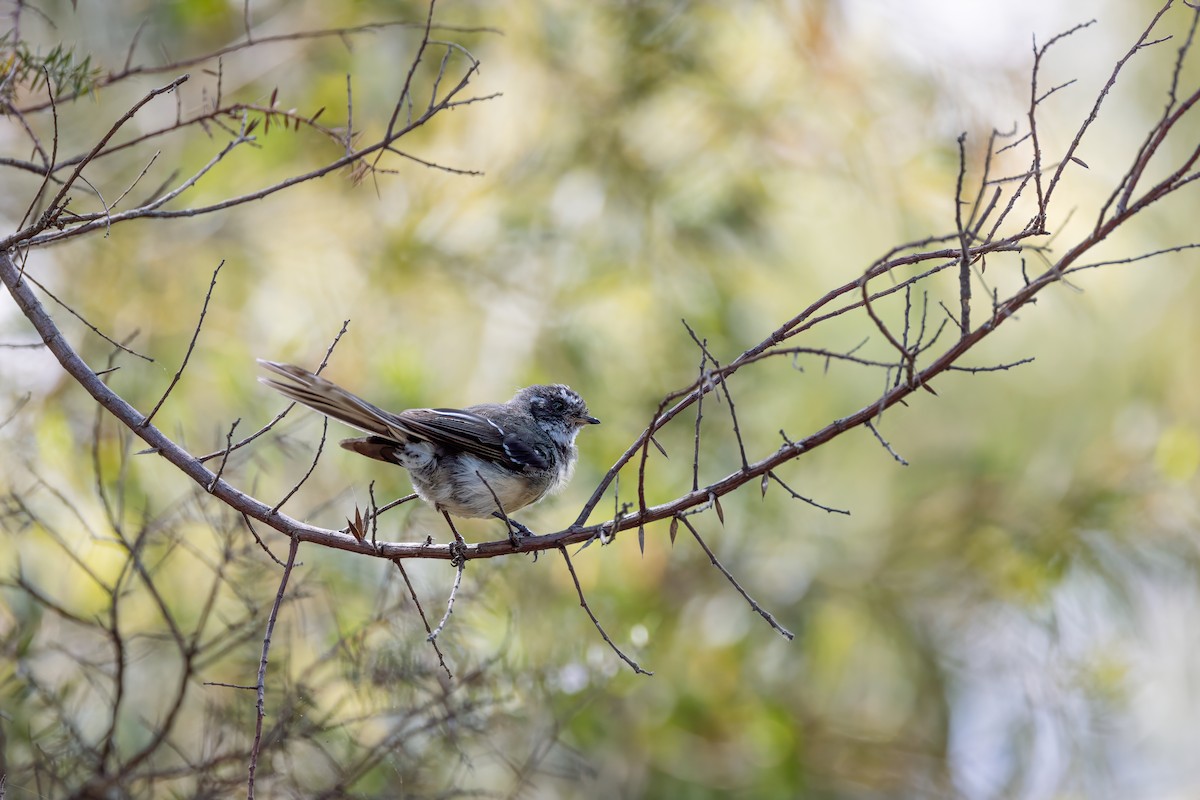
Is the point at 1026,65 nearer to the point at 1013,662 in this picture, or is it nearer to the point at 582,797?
the point at 1013,662

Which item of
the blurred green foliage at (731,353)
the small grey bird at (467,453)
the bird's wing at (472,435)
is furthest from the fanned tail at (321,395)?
the blurred green foliage at (731,353)

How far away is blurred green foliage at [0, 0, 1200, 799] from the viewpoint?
6.32 m

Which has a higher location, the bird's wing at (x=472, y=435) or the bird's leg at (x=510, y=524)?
the bird's wing at (x=472, y=435)

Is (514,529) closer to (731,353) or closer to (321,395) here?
(321,395)

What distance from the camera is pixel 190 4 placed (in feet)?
21.1

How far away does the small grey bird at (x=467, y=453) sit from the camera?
3.78 metres

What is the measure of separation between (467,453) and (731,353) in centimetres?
282

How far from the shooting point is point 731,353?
6.61 m

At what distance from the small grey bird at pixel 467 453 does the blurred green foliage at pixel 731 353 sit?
5.07ft

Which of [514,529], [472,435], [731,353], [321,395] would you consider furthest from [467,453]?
[731,353]

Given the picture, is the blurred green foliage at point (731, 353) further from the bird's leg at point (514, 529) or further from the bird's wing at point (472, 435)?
the bird's leg at point (514, 529)

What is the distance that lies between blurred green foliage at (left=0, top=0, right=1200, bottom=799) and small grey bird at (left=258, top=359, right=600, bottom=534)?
1547mm

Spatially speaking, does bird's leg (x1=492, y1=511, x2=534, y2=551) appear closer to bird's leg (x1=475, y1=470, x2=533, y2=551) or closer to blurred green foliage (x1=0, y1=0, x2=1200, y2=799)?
bird's leg (x1=475, y1=470, x2=533, y2=551)

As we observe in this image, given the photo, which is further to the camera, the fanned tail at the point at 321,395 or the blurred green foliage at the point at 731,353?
the blurred green foliage at the point at 731,353
